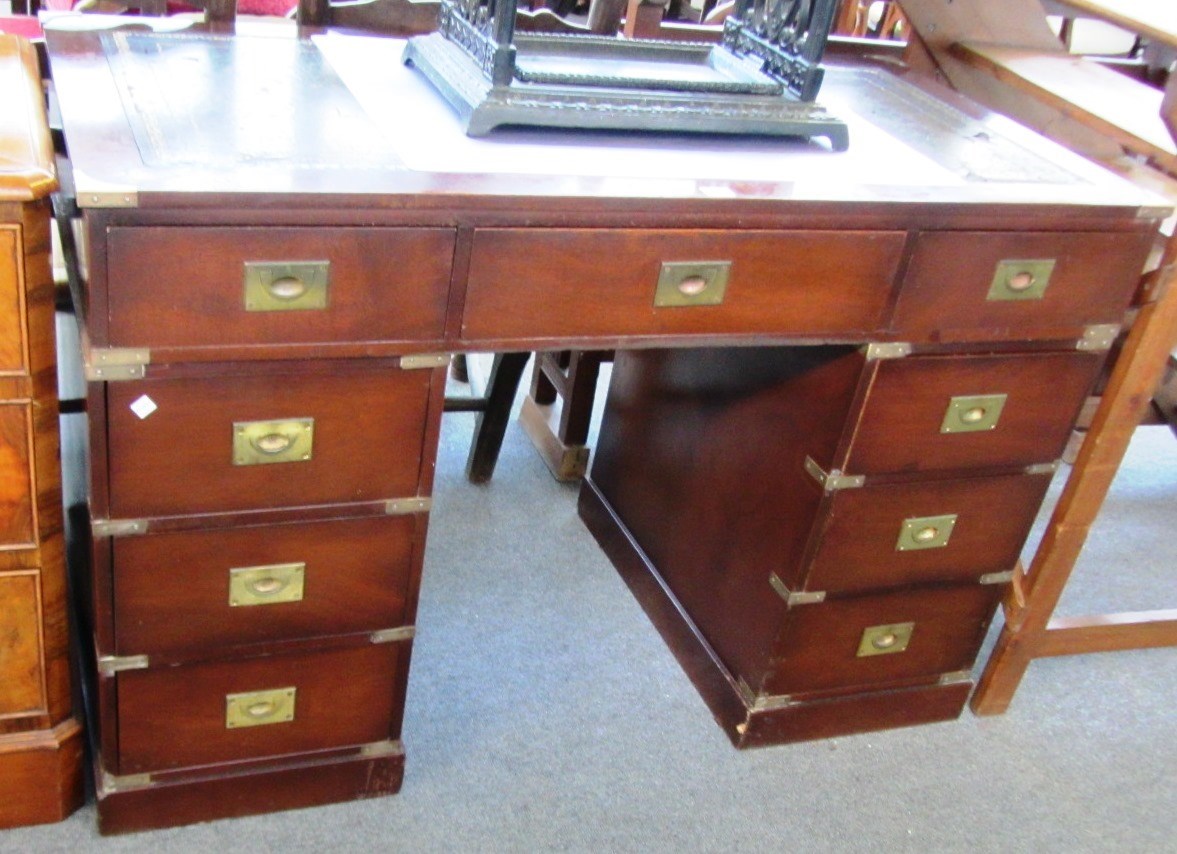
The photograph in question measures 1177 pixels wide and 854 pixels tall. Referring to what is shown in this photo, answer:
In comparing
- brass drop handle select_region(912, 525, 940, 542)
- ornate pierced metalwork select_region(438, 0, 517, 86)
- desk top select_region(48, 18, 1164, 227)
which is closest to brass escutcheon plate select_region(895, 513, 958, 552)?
brass drop handle select_region(912, 525, 940, 542)

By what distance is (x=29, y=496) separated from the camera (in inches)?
48.2

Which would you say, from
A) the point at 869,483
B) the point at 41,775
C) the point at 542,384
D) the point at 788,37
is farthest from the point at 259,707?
the point at 542,384

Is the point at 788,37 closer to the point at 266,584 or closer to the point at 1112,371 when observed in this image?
the point at 1112,371

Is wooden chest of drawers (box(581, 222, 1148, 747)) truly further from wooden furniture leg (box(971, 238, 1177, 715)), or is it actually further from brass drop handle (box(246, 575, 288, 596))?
brass drop handle (box(246, 575, 288, 596))

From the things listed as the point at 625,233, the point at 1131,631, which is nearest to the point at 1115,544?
the point at 1131,631

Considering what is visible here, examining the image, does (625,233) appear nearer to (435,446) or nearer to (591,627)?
(435,446)

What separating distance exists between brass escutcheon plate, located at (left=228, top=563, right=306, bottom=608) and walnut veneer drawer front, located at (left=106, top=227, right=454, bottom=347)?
0.98ft

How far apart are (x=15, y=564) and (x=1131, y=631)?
172 centimetres

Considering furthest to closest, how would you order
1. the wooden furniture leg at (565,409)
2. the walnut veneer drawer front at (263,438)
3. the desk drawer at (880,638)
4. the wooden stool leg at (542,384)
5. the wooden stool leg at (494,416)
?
the wooden stool leg at (542,384) < the wooden furniture leg at (565,409) < the wooden stool leg at (494,416) < the desk drawer at (880,638) < the walnut veneer drawer front at (263,438)

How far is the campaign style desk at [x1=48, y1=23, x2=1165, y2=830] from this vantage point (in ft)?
3.72

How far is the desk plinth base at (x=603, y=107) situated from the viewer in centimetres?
132

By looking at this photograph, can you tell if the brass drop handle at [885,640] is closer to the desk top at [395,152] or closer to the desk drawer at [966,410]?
the desk drawer at [966,410]

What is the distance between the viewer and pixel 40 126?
3.85 feet

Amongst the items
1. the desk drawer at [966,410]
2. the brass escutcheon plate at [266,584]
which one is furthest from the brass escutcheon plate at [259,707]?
the desk drawer at [966,410]
